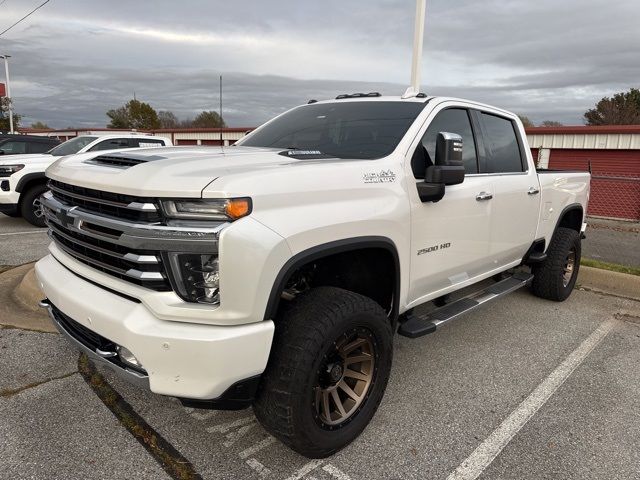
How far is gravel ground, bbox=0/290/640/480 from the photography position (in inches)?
101

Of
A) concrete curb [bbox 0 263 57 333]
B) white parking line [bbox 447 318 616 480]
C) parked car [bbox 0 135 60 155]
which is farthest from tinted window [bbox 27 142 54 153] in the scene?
white parking line [bbox 447 318 616 480]

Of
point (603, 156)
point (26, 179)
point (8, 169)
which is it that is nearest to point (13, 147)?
point (8, 169)

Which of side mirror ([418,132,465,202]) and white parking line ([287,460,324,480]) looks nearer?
white parking line ([287,460,324,480])

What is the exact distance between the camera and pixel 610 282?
609 centimetres

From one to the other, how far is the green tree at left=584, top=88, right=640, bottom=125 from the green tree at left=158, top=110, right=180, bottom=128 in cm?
4469

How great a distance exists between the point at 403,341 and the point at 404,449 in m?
1.55

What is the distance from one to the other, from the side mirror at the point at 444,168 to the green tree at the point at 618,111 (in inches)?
→ 1723

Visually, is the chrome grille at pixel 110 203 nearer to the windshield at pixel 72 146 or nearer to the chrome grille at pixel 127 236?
the chrome grille at pixel 127 236

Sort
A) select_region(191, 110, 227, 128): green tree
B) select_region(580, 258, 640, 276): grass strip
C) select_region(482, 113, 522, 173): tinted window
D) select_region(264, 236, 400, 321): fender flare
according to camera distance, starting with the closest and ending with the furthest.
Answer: select_region(264, 236, 400, 321): fender flare → select_region(482, 113, 522, 173): tinted window → select_region(580, 258, 640, 276): grass strip → select_region(191, 110, 227, 128): green tree

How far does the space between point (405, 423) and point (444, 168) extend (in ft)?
5.08

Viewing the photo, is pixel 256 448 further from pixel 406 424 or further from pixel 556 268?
pixel 556 268

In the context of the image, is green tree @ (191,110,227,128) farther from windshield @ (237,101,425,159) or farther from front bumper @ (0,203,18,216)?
A: windshield @ (237,101,425,159)

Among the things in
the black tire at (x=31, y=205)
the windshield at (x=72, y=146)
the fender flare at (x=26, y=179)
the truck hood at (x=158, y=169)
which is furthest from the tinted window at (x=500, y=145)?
the windshield at (x=72, y=146)

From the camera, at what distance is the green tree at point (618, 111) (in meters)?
40.5
